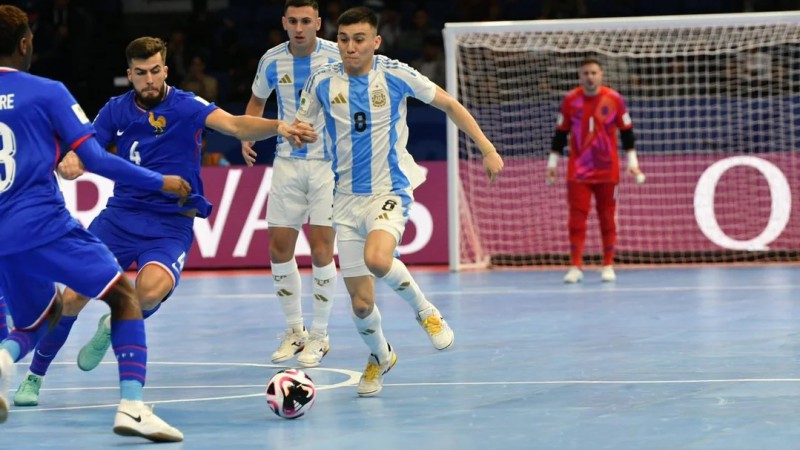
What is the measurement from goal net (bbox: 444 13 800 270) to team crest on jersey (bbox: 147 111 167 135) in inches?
299

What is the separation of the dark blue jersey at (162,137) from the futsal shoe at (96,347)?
2.23ft

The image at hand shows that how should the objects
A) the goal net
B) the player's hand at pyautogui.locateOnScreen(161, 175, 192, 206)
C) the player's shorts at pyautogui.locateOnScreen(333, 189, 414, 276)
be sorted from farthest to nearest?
1. the goal net
2. the player's shorts at pyautogui.locateOnScreen(333, 189, 414, 276)
3. the player's hand at pyautogui.locateOnScreen(161, 175, 192, 206)

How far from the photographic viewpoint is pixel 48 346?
24.0ft

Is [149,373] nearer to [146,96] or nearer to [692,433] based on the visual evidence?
[146,96]

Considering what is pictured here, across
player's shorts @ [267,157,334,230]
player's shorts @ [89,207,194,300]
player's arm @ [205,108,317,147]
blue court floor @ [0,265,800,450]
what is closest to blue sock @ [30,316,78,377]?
blue court floor @ [0,265,800,450]

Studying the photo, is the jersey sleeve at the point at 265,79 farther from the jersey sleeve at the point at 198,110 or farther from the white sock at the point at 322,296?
the jersey sleeve at the point at 198,110

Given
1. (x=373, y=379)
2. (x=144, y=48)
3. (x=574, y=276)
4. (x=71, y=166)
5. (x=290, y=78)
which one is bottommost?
(x=574, y=276)

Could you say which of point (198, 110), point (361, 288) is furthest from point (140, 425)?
point (198, 110)

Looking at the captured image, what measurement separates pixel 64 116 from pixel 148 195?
1.83 m

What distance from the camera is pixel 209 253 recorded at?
51.9 feet

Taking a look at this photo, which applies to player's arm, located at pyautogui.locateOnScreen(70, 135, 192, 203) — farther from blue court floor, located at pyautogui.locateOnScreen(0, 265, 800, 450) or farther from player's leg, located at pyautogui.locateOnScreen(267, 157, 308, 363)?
player's leg, located at pyautogui.locateOnScreen(267, 157, 308, 363)

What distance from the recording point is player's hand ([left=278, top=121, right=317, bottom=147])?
23.6 ft

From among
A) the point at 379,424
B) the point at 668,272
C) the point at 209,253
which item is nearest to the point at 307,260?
the point at 209,253

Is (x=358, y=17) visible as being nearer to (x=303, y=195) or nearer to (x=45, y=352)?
(x=303, y=195)
